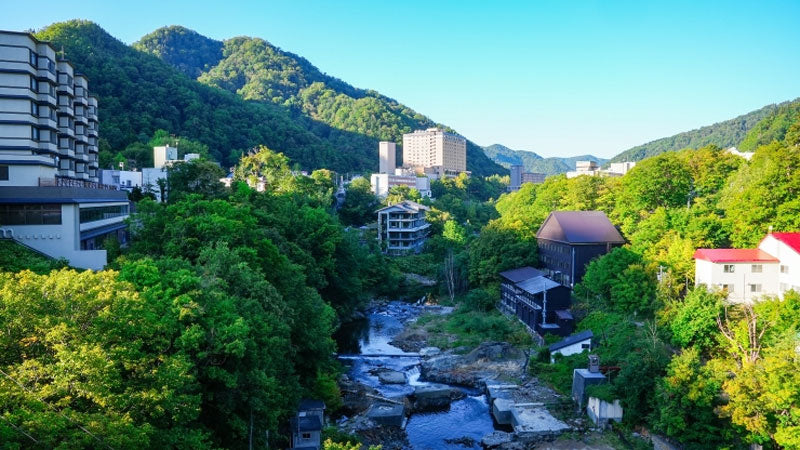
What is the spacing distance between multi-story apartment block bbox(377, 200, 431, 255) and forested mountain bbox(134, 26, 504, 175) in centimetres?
5036

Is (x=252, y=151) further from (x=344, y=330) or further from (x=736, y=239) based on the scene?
(x=736, y=239)

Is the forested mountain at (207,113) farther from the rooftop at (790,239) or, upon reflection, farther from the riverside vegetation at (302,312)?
the rooftop at (790,239)

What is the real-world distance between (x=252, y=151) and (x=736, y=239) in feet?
197

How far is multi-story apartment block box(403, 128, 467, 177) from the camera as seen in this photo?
433 feet

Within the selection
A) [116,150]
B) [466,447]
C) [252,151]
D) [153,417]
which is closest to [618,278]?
[466,447]

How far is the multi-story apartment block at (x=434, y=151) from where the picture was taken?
132 m

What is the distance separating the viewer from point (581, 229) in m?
35.7

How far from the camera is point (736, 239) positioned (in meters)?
27.5

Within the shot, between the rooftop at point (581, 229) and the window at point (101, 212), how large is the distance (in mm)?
26032

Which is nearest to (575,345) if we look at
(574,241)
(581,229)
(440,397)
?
(440,397)

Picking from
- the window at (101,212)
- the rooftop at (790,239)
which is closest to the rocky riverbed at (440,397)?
the rooftop at (790,239)

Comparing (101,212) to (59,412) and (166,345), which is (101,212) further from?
(59,412)

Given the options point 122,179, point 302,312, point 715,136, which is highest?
point 715,136

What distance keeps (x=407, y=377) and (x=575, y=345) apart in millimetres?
8428
